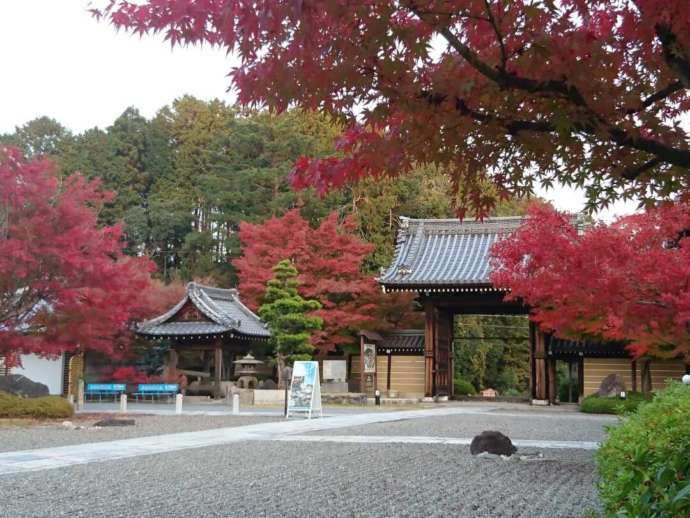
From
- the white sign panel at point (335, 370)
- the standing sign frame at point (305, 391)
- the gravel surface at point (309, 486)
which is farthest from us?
the white sign panel at point (335, 370)

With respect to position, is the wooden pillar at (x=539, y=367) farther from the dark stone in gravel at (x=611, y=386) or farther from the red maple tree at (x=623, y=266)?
the red maple tree at (x=623, y=266)

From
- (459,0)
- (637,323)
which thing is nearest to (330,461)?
(459,0)

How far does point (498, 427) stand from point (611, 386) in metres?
10.4

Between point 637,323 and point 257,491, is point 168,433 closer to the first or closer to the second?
point 257,491

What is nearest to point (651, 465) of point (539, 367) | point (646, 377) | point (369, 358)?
point (646, 377)

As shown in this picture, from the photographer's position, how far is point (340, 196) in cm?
4103

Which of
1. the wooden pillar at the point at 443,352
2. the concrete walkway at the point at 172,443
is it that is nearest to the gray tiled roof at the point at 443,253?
the wooden pillar at the point at 443,352

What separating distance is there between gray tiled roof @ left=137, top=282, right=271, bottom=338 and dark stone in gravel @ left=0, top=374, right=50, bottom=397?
767 centimetres

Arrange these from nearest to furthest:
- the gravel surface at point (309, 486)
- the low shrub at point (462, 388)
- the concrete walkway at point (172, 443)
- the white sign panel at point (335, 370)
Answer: the gravel surface at point (309, 486), the concrete walkway at point (172, 443), the white sign panel at point (335, 370), the low shrub at point (462, 388)

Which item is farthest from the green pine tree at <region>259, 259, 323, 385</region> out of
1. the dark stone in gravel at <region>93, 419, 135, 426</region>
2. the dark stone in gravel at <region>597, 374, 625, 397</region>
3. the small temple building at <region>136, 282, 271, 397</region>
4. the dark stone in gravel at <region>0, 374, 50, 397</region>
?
the dark stone in gravel at <region>93, 419, 135, 426</region>

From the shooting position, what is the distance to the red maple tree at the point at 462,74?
14.2 ft

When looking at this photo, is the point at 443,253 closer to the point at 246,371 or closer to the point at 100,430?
the point at 246,371

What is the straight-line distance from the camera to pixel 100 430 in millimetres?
14570

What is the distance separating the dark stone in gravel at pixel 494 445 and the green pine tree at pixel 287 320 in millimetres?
16116
